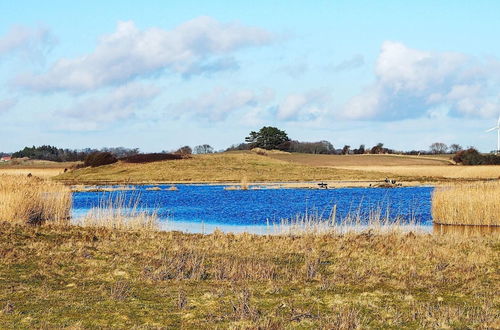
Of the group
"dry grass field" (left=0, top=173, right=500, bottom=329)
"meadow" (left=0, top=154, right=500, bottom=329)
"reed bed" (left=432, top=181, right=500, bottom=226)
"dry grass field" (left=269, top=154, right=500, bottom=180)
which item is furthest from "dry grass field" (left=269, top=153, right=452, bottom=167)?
"dry grass field" (left=0, top=173, right=500, bottom=329)

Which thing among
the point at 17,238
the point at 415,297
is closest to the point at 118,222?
the point at 17,238

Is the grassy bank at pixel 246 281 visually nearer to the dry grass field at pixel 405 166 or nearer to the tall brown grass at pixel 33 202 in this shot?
the tall brown grass at pixel 33 202

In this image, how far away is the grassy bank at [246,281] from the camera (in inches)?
439

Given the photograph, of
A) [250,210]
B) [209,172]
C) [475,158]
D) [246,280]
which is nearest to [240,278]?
[246,280]

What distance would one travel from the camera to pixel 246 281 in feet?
48.5

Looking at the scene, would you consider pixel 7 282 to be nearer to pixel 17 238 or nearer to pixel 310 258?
pixel 17 238

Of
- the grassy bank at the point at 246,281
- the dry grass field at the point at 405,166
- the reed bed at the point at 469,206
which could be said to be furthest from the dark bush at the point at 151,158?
the grassy bank at the point at 246,281

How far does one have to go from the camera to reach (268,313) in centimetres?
1152

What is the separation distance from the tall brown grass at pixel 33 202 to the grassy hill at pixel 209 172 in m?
52.5

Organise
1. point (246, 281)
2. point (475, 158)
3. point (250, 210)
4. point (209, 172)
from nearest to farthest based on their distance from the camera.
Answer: point (246, 281) < point (250, 210) < point (209, 172) < point (475, 158)

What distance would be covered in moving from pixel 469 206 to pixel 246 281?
63.3 ft

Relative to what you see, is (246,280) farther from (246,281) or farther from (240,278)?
(240,278)

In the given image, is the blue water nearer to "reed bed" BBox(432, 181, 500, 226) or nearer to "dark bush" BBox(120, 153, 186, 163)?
"reed bed" BBox(432, 181, 500, 226)

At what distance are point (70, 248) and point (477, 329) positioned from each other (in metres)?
12.0
